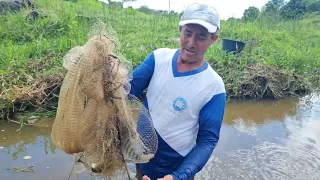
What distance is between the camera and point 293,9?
21.0 metres

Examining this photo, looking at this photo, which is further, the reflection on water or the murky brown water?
the reflection on water

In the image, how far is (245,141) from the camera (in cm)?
501

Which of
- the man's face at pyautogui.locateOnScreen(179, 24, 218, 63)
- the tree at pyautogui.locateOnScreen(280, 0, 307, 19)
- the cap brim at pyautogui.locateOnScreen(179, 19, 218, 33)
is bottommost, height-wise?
the man's face at pyautogui.locateOnScreen(179, 24, 218, 63)

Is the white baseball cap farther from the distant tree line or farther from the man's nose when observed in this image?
the distant tree line

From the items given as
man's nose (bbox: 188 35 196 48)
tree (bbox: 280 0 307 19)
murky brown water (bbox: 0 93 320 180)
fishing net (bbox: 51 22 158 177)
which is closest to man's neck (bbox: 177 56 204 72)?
man's nose (bbox: 188 35 196 48)

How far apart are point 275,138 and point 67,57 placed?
4.23 metres

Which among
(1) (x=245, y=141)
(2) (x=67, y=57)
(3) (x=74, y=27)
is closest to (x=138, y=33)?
(3) (x=74, y=27)

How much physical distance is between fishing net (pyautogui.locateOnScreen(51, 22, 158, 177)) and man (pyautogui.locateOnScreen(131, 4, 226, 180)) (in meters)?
0.34

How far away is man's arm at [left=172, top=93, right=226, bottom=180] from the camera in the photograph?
1.92 metres

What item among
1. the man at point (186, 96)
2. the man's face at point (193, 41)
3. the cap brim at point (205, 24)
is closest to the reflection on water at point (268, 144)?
the man at point (186, 96)

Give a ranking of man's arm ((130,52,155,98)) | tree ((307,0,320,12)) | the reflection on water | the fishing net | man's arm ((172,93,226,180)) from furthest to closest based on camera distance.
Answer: tree ((307,0,320,12)) → the reflection on water → man's arm ((130,52,155,98)) → man's arm ((172,93,226,180)) → the fishing net

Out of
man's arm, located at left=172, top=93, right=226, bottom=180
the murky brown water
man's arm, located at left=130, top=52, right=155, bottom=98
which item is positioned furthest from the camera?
the murky brown water

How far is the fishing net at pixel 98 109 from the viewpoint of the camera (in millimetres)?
1550

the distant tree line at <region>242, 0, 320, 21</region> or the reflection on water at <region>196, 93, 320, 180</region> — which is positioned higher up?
the distant tree line at <region>242, 0, 320, 21</region>
